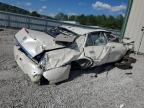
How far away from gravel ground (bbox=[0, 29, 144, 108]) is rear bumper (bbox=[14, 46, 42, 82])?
8.1 inches

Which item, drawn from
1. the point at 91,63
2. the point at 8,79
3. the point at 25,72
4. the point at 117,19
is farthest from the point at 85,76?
the point at 117,19

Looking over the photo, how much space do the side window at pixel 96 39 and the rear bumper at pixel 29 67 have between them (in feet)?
6.45

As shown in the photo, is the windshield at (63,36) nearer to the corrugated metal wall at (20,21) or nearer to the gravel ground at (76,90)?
the gravel ground at (76,90)

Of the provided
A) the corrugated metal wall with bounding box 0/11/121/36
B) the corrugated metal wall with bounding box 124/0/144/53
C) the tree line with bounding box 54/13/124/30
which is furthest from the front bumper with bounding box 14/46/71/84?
the tree line with bounding box 54/13/124/30

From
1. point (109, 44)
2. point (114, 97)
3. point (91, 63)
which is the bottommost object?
point (114, 97)

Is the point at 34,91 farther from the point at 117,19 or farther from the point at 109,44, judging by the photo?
the point at 117,19

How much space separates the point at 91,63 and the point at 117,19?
35.1 m

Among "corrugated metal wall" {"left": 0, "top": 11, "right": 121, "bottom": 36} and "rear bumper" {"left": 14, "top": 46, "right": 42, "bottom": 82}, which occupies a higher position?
"corrugated metal wall" {"left": 0, "top": 11, "right": 121, "bottom": 36}

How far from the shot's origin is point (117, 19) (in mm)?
39438

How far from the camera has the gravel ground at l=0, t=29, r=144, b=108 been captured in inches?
170

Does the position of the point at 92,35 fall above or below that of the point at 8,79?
above

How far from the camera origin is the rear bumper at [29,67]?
196 inches

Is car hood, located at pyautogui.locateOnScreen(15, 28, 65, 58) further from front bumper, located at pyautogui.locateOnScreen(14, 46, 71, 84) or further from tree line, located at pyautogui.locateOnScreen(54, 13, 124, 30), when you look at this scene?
tree line, located at pyautogui.locateOnScreen(54, 13, 124, 30)

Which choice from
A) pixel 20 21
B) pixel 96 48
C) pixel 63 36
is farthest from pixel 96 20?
pixel 63 36
